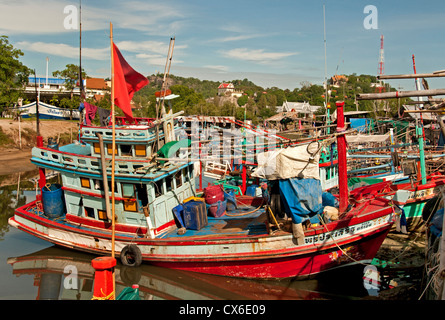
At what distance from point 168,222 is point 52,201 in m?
4.89

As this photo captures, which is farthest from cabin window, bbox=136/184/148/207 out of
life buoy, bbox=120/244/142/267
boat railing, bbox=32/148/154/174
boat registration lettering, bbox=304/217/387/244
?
boat registration lettering, bbox=304/217/387/244

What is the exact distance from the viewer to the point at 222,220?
1333cm

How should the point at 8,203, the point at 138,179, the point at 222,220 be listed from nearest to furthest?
the point at 138,179 < the point at 222,220 < the point at 8,203

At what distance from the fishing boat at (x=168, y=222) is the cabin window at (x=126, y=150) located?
0.04 meters

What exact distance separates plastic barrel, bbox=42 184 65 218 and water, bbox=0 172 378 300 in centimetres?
166

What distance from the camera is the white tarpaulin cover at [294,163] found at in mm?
10281

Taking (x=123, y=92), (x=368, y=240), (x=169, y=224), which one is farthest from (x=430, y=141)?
(x=123, y=92)

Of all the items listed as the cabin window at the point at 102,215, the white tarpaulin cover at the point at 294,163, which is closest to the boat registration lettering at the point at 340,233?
the white tarpaulin cover at the point at 294,163

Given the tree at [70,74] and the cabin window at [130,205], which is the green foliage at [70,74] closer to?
the tree at [70,74]

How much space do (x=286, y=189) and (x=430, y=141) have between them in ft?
100

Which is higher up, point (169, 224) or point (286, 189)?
point (286, 189)
